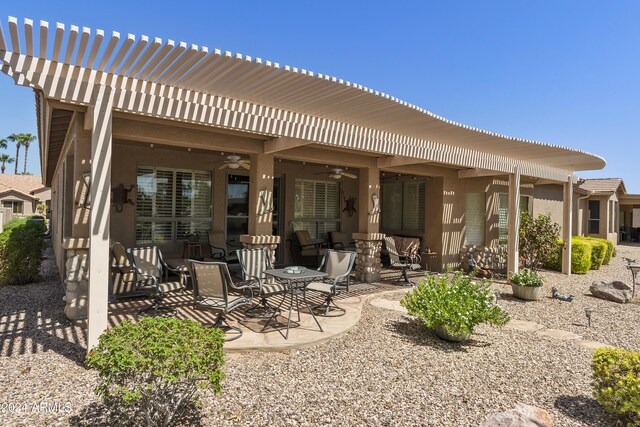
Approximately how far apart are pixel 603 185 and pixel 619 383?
72.1ft

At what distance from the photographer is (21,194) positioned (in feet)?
93.7

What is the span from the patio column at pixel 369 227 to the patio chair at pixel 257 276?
8.21ft

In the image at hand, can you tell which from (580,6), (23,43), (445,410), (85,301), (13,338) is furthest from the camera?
(580,6)

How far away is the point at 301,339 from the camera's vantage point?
4258mm

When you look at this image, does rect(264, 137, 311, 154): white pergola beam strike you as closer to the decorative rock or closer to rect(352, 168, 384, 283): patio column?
rect(352, 168, 384, 283): patio column

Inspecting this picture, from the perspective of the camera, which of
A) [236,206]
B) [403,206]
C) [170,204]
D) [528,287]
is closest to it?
[528,287]

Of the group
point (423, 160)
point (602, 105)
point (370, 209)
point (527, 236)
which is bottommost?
point (527, 236)

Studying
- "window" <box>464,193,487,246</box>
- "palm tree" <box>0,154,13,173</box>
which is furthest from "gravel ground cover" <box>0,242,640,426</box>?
"palm tree" <box>0,154,13,173</box>

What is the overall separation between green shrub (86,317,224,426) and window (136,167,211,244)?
5586 mm

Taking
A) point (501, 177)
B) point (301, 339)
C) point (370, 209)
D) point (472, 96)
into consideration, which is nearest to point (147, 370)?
point (301, 339)

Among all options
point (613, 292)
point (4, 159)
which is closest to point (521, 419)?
point (613, 292)

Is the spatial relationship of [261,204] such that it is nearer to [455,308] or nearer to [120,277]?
[120,277]

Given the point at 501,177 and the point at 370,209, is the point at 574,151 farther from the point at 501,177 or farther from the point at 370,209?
the point at 370,209

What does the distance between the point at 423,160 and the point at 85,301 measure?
6094 mm
